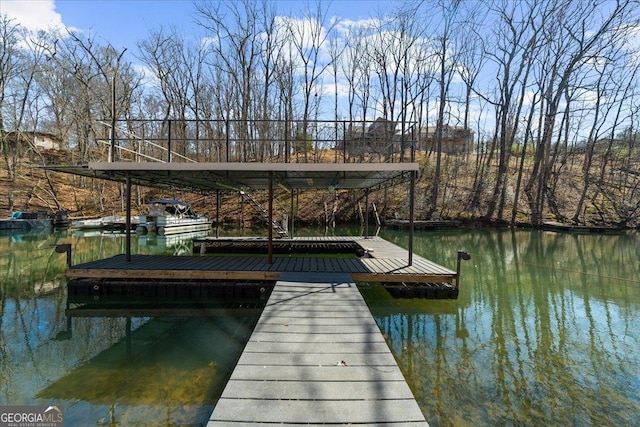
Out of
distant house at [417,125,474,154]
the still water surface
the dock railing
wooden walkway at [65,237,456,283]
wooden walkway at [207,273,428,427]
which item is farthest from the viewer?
distant house at [417,125,474,154]

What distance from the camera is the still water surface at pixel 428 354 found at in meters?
3.90

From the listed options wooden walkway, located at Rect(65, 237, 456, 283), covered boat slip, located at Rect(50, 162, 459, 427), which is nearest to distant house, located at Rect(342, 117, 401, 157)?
covered boat slip, located at Rect(50, 162, 459, 427)

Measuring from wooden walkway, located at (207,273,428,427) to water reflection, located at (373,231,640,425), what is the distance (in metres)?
1.11

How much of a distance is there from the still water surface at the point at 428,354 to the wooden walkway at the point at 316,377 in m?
1.00

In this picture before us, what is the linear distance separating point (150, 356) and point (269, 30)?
98.8 ft

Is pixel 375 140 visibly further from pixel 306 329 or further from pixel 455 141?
pixel 455 141

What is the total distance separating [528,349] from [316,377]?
14.2 ft

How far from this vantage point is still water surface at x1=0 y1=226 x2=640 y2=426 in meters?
3.90

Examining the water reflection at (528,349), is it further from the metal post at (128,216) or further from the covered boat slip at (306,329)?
the metal post at (128,216)

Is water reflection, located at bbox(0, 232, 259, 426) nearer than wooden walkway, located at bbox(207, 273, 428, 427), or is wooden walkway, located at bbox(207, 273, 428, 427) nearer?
wooden walkway, located at bbox(207, 273, 428, 427)

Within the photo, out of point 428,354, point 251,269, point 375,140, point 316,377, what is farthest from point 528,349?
point 251,269

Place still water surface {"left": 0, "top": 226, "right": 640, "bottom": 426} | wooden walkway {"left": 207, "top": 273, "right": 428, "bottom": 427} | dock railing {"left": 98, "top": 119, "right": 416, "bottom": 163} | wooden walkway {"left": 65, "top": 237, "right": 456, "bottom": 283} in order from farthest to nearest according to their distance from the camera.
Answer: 1. dock railing {"left": 98, "top": 119, "right": 416, "bottom": 163}
2. wooden walkway {"left": 65, "top": 237, "right": 456, "bottom": 283}
3. still water surface {"left": 0, "top": 226, "right": 640, "bottom": 426}
4. wooden walkway {"left": 207, "top": 273, "right": 428, "bottom": 427}

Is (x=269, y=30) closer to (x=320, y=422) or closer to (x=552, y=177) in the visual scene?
(x=552, y=177)

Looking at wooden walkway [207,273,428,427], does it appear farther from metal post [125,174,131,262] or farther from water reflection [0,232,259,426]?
Result: metal post [125,174,131,262]
